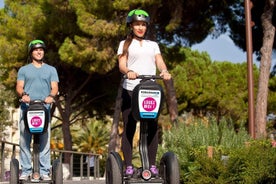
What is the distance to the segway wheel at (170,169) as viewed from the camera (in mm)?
5805

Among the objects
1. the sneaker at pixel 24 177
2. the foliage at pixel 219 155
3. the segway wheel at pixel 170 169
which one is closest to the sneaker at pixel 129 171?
the segway wheel at pixel 170 169

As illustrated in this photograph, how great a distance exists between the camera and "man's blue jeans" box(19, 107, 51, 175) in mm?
7043

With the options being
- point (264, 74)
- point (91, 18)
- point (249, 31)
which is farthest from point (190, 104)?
point (249, 31)

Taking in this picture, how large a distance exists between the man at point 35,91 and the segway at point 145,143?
1228 millimetres

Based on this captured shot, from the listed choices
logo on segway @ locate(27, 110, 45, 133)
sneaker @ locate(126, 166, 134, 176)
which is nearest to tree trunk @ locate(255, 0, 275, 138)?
logo on segway @ locate(27, 110, 45, 133)

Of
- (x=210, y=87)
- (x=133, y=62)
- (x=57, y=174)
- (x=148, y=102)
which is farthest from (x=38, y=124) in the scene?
(x=210, y=87)

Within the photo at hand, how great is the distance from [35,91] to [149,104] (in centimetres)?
195

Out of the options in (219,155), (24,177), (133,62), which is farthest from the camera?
(219,155)

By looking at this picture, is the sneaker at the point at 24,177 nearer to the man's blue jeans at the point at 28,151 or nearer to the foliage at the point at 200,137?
the man's blue jeans at the point at 28,151

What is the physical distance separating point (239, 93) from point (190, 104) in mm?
3060

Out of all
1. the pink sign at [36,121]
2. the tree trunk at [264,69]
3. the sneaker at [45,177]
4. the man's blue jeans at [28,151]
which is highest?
the tree trunk at [264,69]

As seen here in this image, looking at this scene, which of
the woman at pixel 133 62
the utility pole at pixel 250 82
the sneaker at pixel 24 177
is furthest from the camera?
the utility pole at pixel 250 82

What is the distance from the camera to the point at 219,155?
30.7ft

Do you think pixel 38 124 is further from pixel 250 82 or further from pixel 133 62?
pixel 250 82
